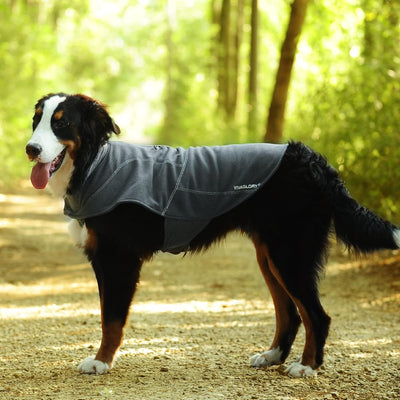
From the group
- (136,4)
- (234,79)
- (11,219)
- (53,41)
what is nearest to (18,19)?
(53,41)

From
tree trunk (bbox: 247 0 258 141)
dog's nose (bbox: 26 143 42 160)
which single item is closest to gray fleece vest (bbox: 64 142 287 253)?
dog's nose (bbox: 26 143 42 160)

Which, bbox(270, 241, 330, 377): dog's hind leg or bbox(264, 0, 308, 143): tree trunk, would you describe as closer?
bbox(270, 241, 330, 377): dog's hind leg

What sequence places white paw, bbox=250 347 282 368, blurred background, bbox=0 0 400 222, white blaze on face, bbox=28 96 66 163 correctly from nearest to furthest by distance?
white blaze on face, bbox=28 96 66 163 < white paw, bbox=250 347 282 368 < blurred background, bbox=0 0 400 222

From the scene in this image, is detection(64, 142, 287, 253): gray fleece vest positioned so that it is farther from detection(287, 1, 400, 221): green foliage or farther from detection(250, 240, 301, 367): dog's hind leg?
detection(287, 1, 400, 221): green foliage

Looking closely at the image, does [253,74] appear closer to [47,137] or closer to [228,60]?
[228,60]

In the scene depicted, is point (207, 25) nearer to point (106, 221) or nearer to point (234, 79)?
point (234, 79)

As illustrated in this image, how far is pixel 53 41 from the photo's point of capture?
17906mm

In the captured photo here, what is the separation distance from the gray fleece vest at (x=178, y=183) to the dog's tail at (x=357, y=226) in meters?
0.51

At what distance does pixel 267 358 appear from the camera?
4816 millimetres

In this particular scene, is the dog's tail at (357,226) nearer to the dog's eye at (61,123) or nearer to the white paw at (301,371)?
the white paw at (301,371)

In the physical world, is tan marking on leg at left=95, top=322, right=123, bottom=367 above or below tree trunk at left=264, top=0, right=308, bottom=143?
below

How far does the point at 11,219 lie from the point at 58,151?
29.5 ft

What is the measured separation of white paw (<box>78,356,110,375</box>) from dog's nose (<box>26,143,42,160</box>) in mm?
1528

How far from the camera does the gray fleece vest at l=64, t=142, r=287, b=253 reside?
14.8 ft
